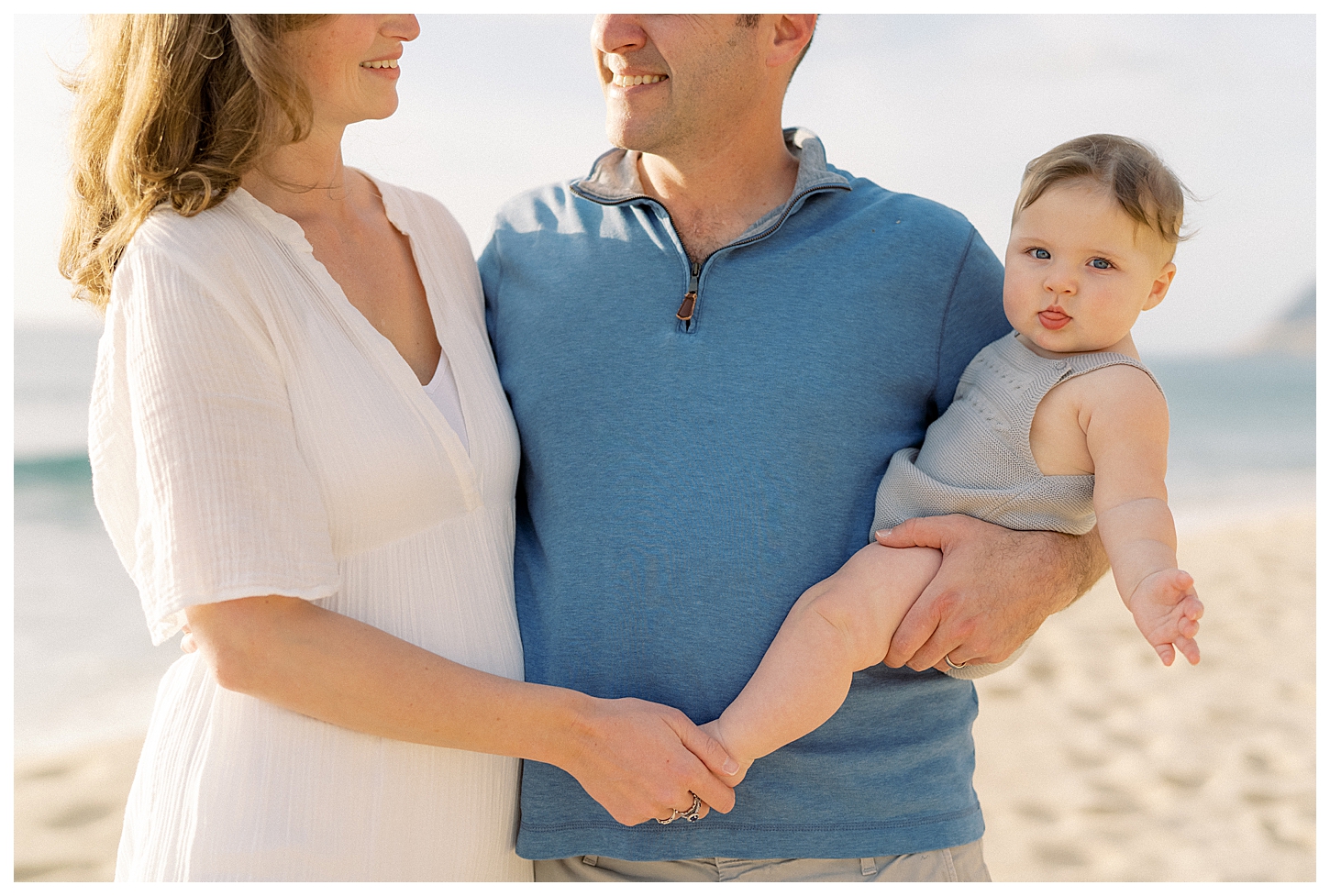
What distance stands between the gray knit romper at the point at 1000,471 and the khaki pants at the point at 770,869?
38 cm

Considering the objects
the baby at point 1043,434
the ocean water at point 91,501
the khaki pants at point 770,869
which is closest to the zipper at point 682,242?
the baby at point 1043,434

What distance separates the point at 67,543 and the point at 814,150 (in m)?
9.62

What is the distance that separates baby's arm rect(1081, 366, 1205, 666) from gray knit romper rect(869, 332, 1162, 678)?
0.26 ft

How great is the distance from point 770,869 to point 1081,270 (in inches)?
52.1

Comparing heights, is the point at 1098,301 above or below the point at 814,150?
below

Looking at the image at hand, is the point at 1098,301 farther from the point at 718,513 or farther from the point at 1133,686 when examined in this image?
the point at 1133,686

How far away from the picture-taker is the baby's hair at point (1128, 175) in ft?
6.53

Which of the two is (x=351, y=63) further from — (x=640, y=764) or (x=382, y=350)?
(x=640, y=764)

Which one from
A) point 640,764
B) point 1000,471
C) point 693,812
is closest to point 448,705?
point 640,764

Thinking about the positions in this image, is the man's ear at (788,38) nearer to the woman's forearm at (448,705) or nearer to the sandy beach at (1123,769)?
the woman's forearm at (448,705)

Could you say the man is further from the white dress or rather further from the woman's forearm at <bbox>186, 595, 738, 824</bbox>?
the white dress

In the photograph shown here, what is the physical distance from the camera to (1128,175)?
2000 millimetres

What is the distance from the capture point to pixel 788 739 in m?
1.88

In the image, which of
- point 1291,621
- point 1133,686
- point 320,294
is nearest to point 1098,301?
point 320,294
